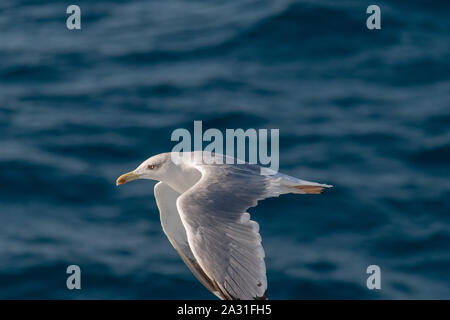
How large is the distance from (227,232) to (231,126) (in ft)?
23.9

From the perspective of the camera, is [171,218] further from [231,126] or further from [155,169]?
[231,126]

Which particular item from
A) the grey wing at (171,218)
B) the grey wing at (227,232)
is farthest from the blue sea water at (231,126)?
the grey wing at (227,232)

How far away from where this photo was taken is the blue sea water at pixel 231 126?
14227 millimetres

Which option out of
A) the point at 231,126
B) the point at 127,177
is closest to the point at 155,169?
the point at 127,177

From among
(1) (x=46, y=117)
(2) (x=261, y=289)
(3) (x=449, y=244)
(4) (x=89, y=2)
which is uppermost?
(4) (x=89, y=2)

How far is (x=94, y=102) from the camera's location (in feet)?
59.1

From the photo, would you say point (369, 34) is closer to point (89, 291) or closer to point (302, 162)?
point (302, 162)

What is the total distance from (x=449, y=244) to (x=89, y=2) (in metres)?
10.6

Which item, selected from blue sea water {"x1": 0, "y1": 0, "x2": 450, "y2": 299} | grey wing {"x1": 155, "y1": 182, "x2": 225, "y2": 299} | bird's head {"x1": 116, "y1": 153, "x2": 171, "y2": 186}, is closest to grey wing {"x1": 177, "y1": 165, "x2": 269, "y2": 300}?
bird's head {"x1": 116, "y1": 153, "x2": 171, "y2": 186}

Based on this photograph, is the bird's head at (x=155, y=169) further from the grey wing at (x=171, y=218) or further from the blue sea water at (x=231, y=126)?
the blue sea water at (x=231, y=126)

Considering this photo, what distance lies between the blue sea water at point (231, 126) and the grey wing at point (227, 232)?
12.9 ft

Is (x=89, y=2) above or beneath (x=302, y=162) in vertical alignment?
above

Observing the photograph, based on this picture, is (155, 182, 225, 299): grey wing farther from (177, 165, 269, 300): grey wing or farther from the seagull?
(177, 165, 269, 300): grey wing
